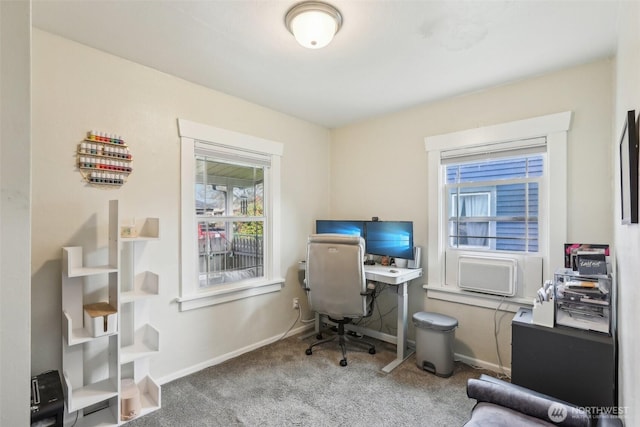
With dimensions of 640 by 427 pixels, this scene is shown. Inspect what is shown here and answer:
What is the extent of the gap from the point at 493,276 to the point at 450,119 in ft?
4.85

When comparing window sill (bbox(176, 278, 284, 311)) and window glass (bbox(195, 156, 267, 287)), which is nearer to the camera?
window sill (bbox(176, 278, 284, 311))

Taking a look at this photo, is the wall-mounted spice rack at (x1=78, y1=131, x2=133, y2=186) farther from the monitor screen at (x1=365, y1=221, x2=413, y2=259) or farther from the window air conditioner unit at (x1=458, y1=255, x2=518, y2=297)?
the window air conditioner unit at (x1=458, y1=255, x2=518, y2=297)

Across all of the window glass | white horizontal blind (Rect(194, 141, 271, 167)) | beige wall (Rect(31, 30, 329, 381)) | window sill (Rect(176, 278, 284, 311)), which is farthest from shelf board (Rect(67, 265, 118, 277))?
white horizontal blind (Rect(194, 141, 271, 167))

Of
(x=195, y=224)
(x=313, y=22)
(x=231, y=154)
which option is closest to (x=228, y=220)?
(x=195, y=224)

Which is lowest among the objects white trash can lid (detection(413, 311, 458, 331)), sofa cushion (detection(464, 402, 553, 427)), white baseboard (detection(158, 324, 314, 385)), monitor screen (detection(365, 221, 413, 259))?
white baseboard (detection(158, 324, 314, 385))

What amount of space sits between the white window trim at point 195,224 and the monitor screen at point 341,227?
52 centimetres

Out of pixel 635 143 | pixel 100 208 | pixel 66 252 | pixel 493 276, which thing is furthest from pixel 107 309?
pixel 493 276

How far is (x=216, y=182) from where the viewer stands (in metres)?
2.88

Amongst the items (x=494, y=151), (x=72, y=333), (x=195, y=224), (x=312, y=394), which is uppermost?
(x=494, y=151)

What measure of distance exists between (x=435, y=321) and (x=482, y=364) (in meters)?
0.60

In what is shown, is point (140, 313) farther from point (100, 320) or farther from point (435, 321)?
point (435, 321)

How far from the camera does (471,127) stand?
110 inches

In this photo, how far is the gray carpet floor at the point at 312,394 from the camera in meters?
2.03

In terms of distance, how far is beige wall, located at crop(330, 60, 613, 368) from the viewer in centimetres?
222
